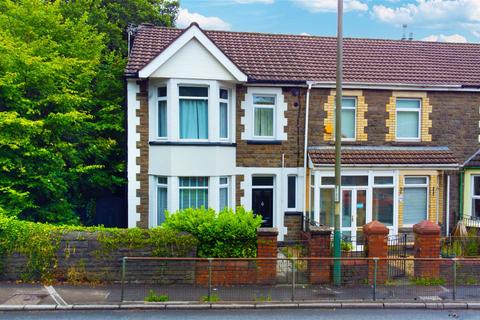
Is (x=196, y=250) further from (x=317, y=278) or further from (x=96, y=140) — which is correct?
(x=96, y=140)

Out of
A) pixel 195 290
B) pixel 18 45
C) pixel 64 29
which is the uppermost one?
pixel 64 29

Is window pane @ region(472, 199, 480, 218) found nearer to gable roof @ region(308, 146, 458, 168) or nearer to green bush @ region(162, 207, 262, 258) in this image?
gable roof @ region(308, 146, 458, 168)

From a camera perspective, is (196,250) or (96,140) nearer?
(196,250)

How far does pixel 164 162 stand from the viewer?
1647cm

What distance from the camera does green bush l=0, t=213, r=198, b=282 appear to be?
40.5 feet

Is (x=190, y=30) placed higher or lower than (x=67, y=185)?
higher

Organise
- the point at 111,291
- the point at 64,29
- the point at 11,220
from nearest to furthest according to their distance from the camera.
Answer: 1. the point at 111,291
2. the point at 11,220
3. the point at 64,29

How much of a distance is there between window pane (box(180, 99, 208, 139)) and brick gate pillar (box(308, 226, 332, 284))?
5.71m

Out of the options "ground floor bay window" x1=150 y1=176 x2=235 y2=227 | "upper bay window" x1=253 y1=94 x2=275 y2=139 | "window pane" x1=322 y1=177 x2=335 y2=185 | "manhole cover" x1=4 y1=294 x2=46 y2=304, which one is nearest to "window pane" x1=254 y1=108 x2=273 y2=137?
"upper bay window" x1=253 y1=94 x2=275 y2=139

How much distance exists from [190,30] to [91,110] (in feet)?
19.4

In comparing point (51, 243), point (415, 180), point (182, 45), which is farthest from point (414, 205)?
A: point (51, 243)

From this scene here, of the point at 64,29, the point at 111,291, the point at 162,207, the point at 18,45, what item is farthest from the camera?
the point at 64,29

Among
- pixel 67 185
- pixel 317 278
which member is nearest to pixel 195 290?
pixel 317 278

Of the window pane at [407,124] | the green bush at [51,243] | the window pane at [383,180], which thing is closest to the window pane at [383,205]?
the window pane at [383,180]
